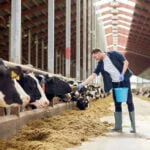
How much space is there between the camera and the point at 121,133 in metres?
7.27

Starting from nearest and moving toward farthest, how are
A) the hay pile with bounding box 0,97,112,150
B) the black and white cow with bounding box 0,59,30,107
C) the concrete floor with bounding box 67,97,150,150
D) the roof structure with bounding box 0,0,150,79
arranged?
the black and white cow with bounding box 0,59,30,107 → the hay pile with bounding box 0,97,112,150 → the concrete floor with bounding box 67,97,150,150 → the roof structure with bounding box 0,0,150,79

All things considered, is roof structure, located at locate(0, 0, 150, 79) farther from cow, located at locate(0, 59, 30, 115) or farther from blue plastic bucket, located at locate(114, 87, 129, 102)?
cow, located at locate(0, 59, 30, 115)

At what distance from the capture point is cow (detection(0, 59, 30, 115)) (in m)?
4.74

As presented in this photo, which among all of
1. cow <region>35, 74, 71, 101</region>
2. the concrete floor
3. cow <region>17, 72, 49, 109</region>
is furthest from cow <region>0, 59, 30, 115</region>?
cow <region>35, 74, 71, 101</region>

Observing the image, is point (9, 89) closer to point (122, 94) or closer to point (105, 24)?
point (122, 94)

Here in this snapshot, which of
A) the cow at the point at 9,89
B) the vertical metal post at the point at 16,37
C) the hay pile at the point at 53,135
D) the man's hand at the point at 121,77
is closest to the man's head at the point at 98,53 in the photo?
the man's hand at the point at 121,77

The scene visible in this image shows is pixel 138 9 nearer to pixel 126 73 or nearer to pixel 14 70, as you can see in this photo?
pixel 126 73

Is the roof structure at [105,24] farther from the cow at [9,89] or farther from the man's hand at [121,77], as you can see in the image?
the cow at [9,89]

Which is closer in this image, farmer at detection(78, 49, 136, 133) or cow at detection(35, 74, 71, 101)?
cow at detection(35, 74, 71, 101)

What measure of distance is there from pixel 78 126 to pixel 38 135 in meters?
1.64

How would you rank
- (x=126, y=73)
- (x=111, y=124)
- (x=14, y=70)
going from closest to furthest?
1. (x=14, y=70)
2. (x=126, y=73)
3. (x=111, y=124)

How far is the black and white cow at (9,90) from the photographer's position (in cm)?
473

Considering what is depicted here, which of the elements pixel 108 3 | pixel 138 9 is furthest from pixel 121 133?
pixel 108 3

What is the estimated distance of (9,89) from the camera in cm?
488
